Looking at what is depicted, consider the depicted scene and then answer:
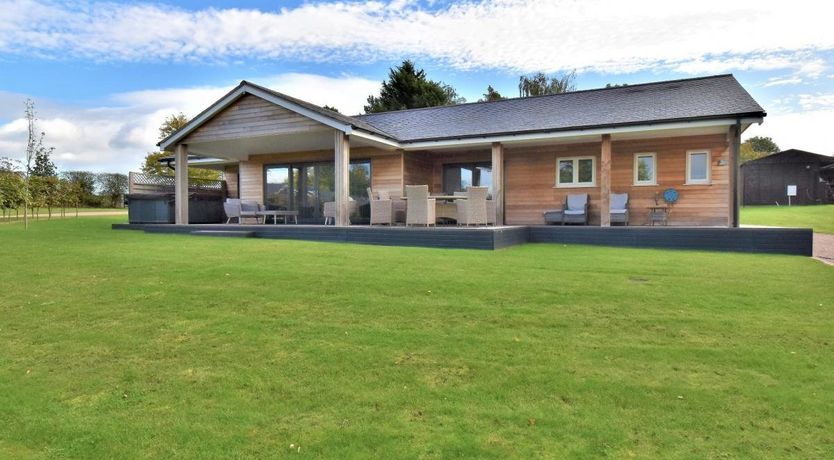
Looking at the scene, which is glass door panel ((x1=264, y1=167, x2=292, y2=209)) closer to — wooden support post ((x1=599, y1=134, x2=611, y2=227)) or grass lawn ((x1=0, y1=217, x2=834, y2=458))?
wooden support post ((x1=599, y1=134, x2=611, y2=227))

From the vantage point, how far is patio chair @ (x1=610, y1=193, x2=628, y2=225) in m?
13.3

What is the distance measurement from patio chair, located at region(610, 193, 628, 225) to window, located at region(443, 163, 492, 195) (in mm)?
3848

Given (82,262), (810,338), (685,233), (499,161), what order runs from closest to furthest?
(810,338) < (82,262) < (685,233) < (499,161)

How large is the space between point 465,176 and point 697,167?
674cm

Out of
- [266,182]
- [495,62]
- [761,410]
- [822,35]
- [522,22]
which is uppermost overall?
[495,62]

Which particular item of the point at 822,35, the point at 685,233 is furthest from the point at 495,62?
the point at 685,233

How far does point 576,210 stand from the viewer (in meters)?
13.8

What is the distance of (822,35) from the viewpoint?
13.9 m

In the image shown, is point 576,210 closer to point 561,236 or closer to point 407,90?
point 561,236

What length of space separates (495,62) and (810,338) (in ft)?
121

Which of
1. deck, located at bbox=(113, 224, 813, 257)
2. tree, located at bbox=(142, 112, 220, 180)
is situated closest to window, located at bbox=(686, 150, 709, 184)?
deck, located at bbox=(113, 224, 813, 257)

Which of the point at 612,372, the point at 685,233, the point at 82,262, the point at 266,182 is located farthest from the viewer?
the point at 266,182

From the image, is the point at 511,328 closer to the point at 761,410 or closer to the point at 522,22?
the point at 761,410

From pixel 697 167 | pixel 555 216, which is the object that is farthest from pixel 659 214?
pixel 555 216
